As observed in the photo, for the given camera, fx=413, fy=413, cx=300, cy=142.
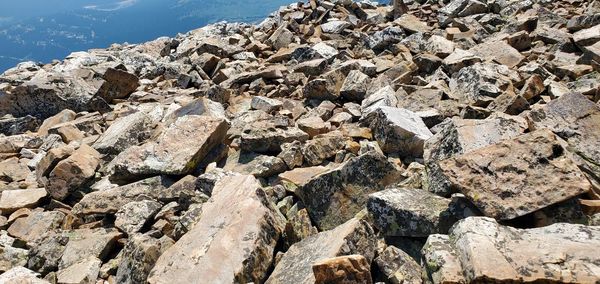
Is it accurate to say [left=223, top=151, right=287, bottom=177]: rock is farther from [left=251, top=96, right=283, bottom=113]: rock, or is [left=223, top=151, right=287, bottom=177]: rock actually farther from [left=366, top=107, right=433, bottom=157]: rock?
[left=251, top=96, right=283, bottom=113]: rock

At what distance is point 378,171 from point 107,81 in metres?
15.1

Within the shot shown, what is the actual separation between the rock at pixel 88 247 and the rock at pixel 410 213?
5.23 metres

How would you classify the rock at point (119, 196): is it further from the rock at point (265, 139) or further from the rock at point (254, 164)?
the rock at point (265, 139)

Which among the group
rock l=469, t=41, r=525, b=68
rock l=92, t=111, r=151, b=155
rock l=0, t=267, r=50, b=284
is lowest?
rock l=92, t=111, r=151, b=155

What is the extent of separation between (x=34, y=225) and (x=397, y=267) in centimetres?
833

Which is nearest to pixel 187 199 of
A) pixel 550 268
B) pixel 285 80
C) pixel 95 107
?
pixel 550 268

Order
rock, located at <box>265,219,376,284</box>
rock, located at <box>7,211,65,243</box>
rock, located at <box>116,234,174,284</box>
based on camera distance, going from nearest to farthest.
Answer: rock, located at <box>265,219,376,284</box>
rock, located at <box>116,234,174,284</box>
rock, located at <box>7,211,65,243</box>

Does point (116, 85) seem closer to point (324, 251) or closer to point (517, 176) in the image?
point (324, 251)

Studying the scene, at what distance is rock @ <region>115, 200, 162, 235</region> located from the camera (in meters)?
8.54

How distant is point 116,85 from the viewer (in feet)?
62.0

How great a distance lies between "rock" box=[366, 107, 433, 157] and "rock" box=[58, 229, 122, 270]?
6381mm

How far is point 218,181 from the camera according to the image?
869cm

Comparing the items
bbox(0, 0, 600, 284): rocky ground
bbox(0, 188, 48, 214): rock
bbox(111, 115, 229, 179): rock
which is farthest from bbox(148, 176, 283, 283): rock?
bbox(0, 188, 48, 214): rock

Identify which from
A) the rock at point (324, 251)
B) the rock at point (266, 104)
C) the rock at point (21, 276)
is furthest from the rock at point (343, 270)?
the rock at point (266, 104)
